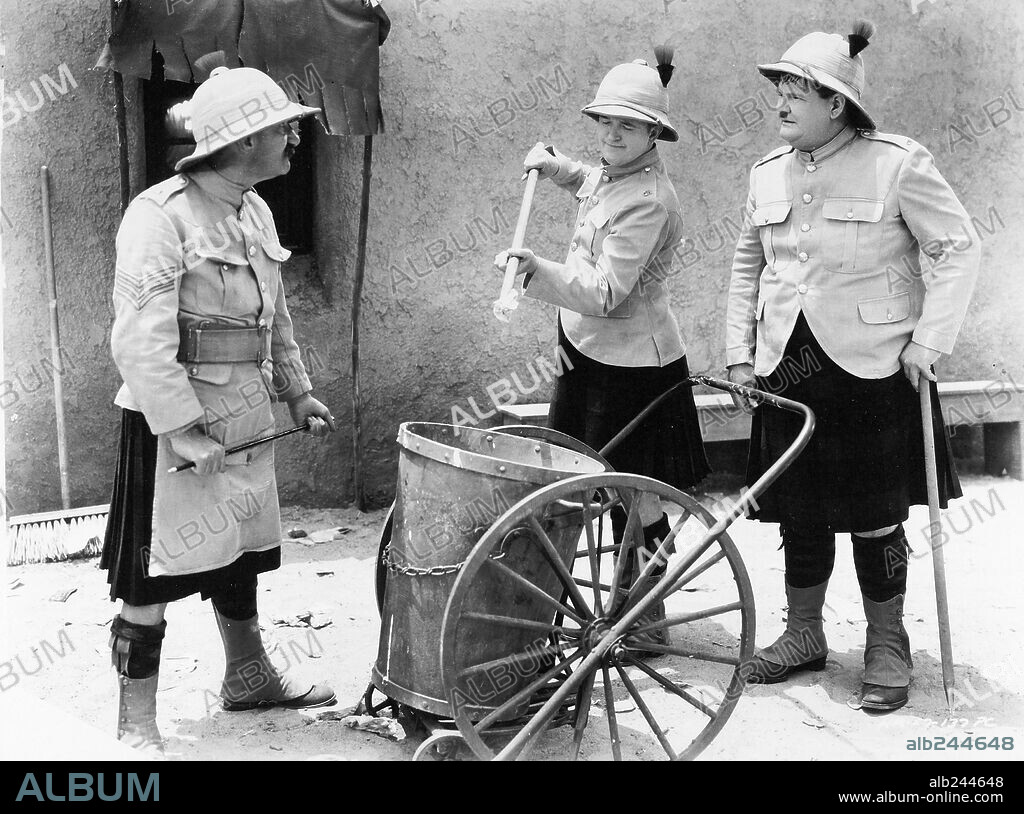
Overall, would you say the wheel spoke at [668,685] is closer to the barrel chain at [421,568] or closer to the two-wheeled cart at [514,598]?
the two-wheeled cart at [514,598]

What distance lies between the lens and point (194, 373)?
330 centimetres

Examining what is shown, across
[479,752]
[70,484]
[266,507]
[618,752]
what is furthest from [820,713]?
[70,484]

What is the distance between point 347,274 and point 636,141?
2.30m

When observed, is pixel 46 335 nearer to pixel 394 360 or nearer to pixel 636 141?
pixel 394 360

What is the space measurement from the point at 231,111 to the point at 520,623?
5.68 ft

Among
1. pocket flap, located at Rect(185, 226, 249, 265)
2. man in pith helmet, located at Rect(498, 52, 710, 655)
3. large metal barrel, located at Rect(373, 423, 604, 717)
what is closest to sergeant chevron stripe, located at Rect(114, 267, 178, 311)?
pocket flap, located at Rect(185, 226, 249, 265)

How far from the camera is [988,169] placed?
21.4ft

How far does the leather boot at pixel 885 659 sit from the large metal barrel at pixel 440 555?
4.27 feet

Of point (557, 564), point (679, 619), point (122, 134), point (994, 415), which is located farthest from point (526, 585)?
point (994, 415)

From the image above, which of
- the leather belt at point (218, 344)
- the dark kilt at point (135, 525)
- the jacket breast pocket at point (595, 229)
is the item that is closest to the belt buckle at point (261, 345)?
the leather belt at point (218, 344)

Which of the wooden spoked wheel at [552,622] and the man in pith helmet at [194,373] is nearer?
the wooden spoked wheel at [552,622]

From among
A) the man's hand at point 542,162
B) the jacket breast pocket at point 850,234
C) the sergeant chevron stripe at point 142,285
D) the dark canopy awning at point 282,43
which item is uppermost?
the dark canopy awning at point 282,43

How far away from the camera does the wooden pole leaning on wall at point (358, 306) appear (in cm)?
552

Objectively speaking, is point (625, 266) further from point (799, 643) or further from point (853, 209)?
point (799, 643)
